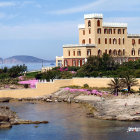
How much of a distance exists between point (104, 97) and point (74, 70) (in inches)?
825

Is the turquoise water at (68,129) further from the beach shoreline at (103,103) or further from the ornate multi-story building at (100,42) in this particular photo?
the ornate multi-story building at (100,42)

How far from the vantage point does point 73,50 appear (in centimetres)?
9138

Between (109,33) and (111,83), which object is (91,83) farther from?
(109,33)

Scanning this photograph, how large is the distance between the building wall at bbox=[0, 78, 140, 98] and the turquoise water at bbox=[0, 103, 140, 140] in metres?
11.8

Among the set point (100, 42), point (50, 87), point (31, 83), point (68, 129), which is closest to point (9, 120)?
point (68, 129)

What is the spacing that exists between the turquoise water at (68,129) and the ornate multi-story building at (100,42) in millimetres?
32872

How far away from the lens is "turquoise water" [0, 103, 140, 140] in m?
45.0

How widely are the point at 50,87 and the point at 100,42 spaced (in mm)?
21506

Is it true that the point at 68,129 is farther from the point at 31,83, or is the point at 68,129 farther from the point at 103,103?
the point at 31,83

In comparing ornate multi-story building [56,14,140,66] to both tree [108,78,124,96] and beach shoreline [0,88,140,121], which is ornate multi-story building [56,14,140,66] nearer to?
beach shoreline [0,88,140,121]

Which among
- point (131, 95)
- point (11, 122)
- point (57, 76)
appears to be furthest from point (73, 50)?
point (11, 122)

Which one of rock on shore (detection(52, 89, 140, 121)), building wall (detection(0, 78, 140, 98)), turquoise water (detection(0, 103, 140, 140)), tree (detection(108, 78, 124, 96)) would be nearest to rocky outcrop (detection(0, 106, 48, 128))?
turquoise water (detection(0, 103, 140, 140))

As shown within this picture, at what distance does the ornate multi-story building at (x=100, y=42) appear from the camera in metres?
90.4

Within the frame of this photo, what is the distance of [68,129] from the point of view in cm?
4803
